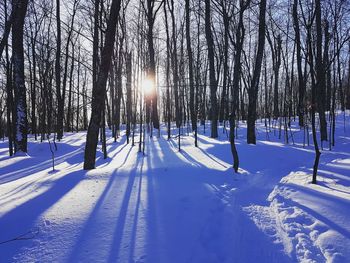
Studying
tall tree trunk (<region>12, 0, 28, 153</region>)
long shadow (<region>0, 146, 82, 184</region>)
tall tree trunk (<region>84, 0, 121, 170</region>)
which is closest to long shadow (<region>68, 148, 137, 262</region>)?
tall tree trunk (<region>84, 0, 121, 170</region>)

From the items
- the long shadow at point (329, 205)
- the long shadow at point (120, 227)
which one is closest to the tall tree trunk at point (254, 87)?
the long shadow at point (329, 205)

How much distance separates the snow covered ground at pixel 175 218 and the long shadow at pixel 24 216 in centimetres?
1

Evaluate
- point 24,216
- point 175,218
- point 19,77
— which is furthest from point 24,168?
point 175,218

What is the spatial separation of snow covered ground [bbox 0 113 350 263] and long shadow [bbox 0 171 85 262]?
0.5 inches

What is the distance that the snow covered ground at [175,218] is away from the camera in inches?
123

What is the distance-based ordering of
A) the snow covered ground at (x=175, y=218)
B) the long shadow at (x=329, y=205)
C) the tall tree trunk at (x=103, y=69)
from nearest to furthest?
the snow covered ground at (x=175, y=218), the long shadow at (x=329, y=205), the tall tree trunk at (x=103, y=69)

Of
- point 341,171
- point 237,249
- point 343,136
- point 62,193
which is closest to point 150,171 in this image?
point 62,193

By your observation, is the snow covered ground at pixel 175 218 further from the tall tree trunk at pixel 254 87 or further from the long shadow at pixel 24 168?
the tall tree trunk at pixel 254 87

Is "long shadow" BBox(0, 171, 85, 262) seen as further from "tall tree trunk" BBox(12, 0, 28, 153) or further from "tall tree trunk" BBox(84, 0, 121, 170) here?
"tall tree trunk" BBox(12, 0, 28, 153)

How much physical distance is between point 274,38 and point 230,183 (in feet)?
71.8

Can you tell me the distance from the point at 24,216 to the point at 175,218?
1.97m

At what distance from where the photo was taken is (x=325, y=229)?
360 cm

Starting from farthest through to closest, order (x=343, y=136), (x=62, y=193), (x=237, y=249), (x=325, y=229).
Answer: (x=343, y=136), (x=62, y=193), (x=325, y=229), (x=237, y=249)

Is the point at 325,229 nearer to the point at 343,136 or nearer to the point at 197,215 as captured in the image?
the point at 197,215
